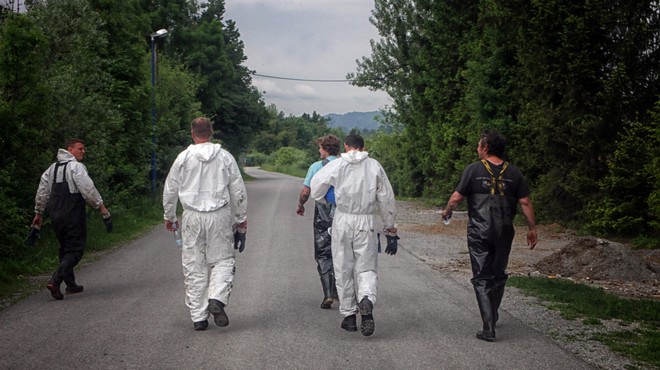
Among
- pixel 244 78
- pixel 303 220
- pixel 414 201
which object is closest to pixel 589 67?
pixel 303 220

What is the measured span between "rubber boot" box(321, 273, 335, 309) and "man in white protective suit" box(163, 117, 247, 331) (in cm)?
130

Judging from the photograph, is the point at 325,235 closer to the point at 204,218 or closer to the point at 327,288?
the point at 327,288

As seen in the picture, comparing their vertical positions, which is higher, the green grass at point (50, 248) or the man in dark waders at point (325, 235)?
the man in dark waders at point (325, 235)

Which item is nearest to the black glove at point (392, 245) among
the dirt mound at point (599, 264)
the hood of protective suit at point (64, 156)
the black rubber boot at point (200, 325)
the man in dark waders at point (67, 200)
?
the black rubber boot at point (200, 325)

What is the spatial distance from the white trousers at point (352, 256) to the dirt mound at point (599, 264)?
16.0 ft

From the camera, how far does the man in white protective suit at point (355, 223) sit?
23.0 ft

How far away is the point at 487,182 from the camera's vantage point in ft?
22.7

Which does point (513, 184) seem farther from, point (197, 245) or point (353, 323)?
point (197, 245)

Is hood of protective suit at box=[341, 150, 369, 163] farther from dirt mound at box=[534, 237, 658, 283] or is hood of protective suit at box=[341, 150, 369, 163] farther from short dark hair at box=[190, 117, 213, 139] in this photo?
dirt mound at box=[534, 237, 658, 283]

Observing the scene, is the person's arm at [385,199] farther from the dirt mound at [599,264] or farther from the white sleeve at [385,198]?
the dirt mound at [599,264]

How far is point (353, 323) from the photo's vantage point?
22.8 ft

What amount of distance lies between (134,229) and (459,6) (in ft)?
46.5

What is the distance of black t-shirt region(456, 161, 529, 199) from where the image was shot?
6918 millimetres

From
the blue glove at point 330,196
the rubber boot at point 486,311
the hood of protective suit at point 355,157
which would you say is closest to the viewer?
the rubber boot at point 486,311
